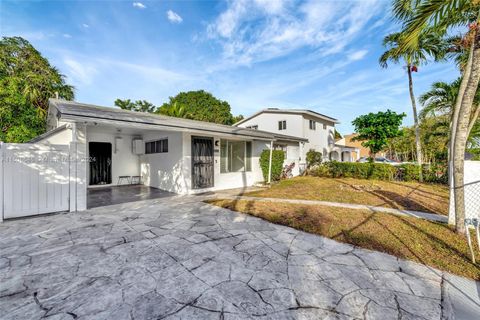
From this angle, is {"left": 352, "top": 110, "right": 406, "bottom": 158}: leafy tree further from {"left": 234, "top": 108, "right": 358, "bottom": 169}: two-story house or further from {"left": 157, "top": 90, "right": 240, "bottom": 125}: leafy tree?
{"left": 157, "top": 90, "right": 240, "bottom": 125}: leafy tree

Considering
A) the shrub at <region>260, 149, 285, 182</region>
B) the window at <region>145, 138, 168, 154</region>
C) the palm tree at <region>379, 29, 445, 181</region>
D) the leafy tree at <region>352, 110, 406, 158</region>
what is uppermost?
the palm tree at <region>379, 29, 445, 181</region>

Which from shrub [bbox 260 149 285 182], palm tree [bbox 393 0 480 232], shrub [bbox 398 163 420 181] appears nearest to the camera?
palm tree [bbox 393 0 480 232]

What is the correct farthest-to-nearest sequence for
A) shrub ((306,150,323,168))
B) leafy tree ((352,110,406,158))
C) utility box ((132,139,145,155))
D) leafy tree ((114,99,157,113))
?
leafy tree ((114,99,157,113)) < shrub ((306,150,323,168)) < leafy tree ((352,110,406,158)) < utility box ((132,139,145,155))

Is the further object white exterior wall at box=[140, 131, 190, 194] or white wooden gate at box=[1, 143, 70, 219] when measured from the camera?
white exterior wall at box=[140, 131, 190, 194]

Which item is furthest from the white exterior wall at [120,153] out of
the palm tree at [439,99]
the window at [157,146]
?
the palm tree at [439,99]

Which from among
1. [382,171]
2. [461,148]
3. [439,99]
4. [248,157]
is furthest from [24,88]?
[439,99]

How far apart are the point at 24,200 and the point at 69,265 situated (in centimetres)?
372

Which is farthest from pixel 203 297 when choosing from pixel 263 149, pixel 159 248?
pixel 263 149

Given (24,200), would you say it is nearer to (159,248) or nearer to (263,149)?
Result: (159,248)

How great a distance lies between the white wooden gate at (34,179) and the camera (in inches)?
192

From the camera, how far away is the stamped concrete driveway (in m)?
2.12

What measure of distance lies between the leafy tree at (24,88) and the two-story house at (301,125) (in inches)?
621

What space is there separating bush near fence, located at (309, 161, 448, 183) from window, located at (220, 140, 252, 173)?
6.66 meters

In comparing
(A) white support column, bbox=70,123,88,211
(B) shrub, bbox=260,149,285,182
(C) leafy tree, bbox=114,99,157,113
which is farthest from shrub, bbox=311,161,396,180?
(C) leafy tree, bbox=114,99,157,113
